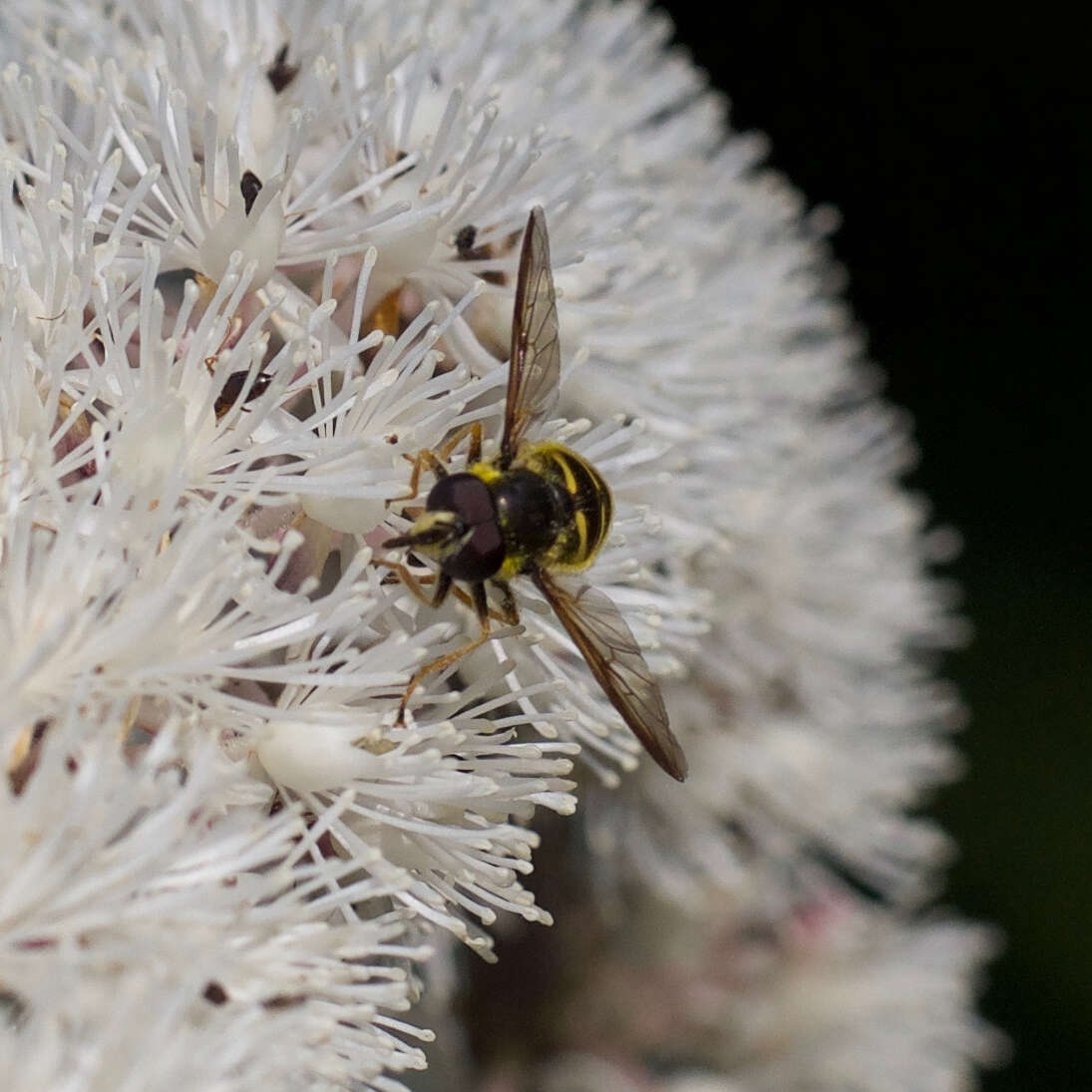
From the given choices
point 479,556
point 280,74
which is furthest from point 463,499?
point 280,74

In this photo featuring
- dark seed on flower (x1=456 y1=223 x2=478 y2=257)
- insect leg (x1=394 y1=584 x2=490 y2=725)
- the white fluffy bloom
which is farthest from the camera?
dark seed on flower (x1=456 y1=223 x2=478 y2=257)

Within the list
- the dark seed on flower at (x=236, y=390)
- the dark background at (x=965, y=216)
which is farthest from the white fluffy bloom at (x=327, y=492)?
the dark background at (x=965, y=216)

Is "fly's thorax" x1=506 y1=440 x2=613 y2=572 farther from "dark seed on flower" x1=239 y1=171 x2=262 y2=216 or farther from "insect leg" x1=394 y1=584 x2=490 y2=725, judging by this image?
"dark seed on flower" x1=239 y1=171 x2=262 y2=216

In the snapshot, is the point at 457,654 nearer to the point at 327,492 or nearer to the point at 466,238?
the point at 327,492

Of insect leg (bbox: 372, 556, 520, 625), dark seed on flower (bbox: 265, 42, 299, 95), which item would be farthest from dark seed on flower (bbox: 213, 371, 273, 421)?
dark seed on flower (bbox: 265, 42, 299, 95)

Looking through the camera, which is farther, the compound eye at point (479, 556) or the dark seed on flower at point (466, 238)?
the dark seed on flower at point (466, 238)

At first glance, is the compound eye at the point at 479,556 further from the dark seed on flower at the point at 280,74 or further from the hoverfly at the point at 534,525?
the dark seed on flower at the point at 280,74

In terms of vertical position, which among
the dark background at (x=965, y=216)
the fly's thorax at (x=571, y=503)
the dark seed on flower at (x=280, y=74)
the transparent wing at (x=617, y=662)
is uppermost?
the dark seed on flower at (x=280, y=74)
